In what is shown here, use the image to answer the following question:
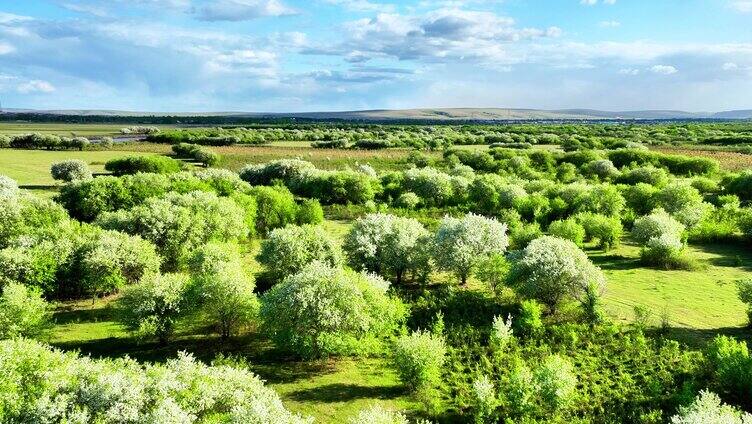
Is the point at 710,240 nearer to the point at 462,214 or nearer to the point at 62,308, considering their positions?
the point at 462,214

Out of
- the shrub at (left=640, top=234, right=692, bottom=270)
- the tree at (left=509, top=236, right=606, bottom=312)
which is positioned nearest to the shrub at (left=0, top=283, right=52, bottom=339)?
the tree at (left=509, top=236, right=606, bottom=312)

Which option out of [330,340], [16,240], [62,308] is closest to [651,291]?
[330,340]

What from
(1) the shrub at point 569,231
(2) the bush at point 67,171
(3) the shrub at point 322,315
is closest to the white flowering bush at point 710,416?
(3) the shrub at point 322,315

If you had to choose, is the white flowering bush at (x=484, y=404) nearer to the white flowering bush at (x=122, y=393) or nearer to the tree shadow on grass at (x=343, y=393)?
the tree shadow on grass at (x=343, y=393)

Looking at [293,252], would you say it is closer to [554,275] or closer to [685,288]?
[554,275]

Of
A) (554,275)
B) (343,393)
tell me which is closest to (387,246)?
(554,275)

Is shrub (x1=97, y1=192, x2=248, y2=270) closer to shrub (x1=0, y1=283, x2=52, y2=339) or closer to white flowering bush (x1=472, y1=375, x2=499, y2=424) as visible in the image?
shrub (x1=0, y1=283, x2=52, y2=339)

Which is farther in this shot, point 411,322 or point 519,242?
point 519,242
